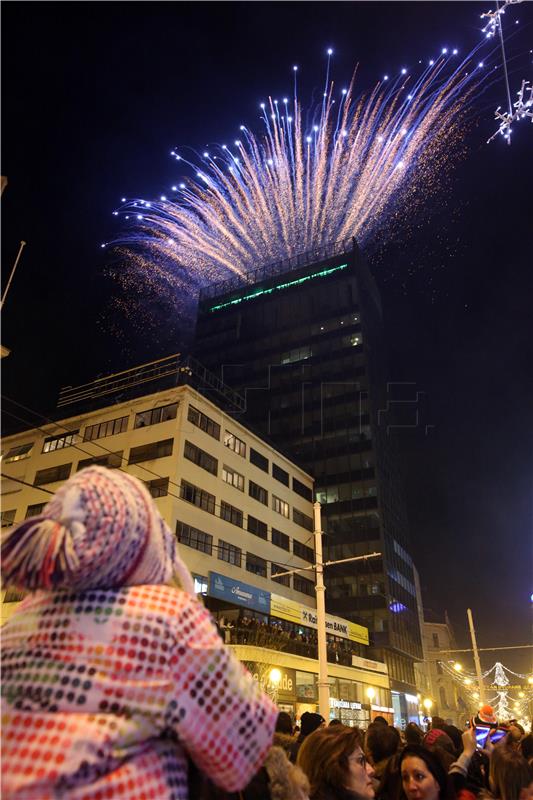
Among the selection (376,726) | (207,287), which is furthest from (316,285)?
(376,726)

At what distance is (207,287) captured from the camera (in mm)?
77562

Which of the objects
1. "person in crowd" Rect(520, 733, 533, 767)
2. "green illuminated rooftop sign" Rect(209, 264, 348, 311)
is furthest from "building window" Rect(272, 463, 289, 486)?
"person in crowd" Rect(520, 733, 533, 767)

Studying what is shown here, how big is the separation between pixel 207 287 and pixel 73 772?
258 feet

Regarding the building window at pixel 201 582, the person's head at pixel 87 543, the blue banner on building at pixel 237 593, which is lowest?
the person's head at pixel 87 543

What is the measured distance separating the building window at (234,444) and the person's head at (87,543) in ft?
121

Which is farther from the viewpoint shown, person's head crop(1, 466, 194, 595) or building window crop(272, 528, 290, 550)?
building window crop(272, 528, 290, 550)

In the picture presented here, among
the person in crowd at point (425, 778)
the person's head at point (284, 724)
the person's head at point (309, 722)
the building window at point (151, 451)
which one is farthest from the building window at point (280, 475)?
the person in crowd at point (425, 778)

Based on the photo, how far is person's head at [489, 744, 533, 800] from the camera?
150 inches

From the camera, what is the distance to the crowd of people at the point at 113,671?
1.30 metres

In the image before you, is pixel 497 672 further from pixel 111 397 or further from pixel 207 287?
pixel 207 287

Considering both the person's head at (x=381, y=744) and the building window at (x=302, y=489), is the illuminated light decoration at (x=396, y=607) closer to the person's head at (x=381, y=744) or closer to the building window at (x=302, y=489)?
the building window at (x=302, y=489)

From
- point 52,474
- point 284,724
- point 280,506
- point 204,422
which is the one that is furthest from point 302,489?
point 284,724

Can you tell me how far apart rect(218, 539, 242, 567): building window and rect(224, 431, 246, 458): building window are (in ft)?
23.6

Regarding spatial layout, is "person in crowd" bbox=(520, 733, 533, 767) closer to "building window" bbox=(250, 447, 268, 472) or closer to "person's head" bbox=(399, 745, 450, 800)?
"person's head" bbox=(399, 745, 450, 800)
